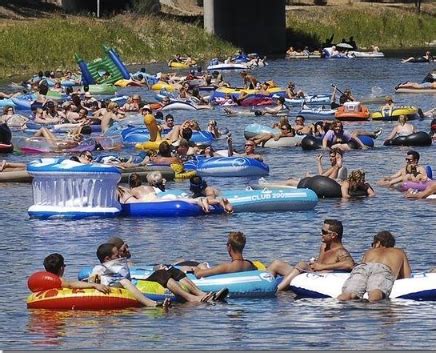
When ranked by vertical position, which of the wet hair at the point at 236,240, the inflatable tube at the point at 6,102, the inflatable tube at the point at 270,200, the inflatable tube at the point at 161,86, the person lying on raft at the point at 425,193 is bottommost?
the inflatable tube at the point at 161,86

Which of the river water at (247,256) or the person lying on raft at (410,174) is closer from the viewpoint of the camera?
the river water at (247,256)

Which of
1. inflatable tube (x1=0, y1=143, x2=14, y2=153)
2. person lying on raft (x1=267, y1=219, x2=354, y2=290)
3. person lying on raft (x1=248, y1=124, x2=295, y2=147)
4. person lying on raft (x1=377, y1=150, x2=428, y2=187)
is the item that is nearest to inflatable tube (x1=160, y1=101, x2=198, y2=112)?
person lying on raft (x1=248, y1=124, x2=295, y2=147)

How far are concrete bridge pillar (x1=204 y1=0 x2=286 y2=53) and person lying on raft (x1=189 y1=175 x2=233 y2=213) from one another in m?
67.1

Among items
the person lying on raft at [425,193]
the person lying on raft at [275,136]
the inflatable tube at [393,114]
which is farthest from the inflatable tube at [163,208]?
the inflatable tube at [393,114]

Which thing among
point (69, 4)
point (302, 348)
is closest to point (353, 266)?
point (302, 348)

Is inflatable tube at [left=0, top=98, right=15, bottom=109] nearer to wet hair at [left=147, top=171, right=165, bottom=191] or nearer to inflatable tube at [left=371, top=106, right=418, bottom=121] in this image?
inflatable tube at [left=371, top=106, right=418, bottom=121]

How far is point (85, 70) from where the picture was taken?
221 feet

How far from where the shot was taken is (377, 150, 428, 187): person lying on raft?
32688 millimetres

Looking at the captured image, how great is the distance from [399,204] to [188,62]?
52.4 meters

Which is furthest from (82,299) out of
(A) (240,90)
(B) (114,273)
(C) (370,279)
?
(A) (240,90)

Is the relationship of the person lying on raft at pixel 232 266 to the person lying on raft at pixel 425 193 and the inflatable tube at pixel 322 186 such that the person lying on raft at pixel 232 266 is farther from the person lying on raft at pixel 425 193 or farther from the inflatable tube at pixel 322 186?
the person lying on raft at pixel 425 193

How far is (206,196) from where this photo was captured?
30250 millimetres

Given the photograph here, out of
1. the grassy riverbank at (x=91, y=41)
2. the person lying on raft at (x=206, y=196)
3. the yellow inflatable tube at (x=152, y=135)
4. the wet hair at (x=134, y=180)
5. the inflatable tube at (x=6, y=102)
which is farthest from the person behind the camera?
the grassy riverbank at (x=91, y=41)

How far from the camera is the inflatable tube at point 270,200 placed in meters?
30.5
